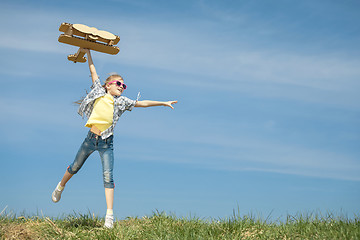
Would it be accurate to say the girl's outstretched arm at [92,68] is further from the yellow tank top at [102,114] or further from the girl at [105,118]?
the yellow tank top at [102,114]

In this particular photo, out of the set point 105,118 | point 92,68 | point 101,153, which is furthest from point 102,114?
point 92,68

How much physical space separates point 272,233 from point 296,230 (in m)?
0.42

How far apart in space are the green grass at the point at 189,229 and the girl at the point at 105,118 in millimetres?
654

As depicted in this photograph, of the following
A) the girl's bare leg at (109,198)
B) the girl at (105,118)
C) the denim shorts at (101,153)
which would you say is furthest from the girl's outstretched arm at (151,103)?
the girl's bare leg at (109,198)

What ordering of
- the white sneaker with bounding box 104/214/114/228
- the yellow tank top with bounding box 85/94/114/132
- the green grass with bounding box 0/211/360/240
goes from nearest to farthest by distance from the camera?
the green grass with bounding box 0/211/360/240
the white sneaker with bounding box 104/214/114/228
the yellow tank top with bounding box 85/94/114/132

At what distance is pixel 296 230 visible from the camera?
6246 millimetres

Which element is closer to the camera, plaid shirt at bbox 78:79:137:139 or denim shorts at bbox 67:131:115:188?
denim shorts at bbox 67:131:115:188

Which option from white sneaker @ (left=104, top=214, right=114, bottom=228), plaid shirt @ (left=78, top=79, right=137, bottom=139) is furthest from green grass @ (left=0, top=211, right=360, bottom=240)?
plaid shirt @ (left=78, top=79, right=137, bottom=139)

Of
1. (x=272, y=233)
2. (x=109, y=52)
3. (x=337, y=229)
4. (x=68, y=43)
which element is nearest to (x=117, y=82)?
(x=109, y=52)

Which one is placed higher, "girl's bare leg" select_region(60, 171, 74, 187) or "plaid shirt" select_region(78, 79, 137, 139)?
"plaid shirt" select_region(78, 79, 137, 139)

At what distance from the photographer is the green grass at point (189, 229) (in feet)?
19.8

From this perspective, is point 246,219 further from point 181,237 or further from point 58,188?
point 58,188

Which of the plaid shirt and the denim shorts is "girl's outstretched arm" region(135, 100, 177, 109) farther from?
the denim shorts

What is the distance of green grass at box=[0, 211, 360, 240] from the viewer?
6023mm
